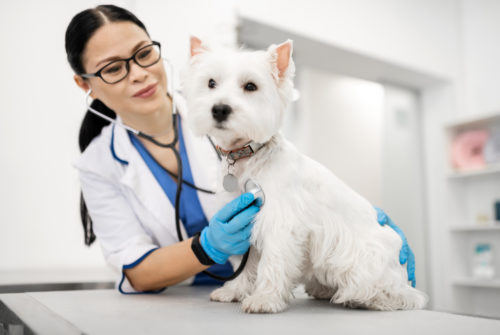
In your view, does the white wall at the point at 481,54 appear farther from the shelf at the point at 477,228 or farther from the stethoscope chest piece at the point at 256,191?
the stethoscope chest piece at the point at 256,191

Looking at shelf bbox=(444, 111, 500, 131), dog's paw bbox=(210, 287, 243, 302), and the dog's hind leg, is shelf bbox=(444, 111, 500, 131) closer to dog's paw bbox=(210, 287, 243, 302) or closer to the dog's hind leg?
the dog's hind leg

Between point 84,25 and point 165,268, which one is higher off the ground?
point 84,25


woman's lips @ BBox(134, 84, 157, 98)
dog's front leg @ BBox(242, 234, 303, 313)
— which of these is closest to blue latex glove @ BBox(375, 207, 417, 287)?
dog's front leg @ BBox(242, 234, 303, 313)

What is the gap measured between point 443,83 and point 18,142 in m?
4.31

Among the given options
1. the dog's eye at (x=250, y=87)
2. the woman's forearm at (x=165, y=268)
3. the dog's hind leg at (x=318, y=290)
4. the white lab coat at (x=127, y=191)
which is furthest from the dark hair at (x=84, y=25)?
the dog's hind leg at (x=318, y=290)

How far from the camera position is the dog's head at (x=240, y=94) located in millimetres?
960

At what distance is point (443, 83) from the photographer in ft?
15.4

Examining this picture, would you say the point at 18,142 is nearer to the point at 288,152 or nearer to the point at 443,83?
the point at 288,152

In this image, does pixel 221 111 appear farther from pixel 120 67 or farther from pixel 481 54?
pixel 481 54

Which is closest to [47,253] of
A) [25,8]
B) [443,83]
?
[25,8]

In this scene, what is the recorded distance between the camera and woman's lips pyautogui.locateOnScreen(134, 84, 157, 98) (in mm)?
1310

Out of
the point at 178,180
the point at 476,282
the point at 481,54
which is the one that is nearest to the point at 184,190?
the point at 178,180

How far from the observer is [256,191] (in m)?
1.02

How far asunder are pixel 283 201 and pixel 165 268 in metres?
0.44
